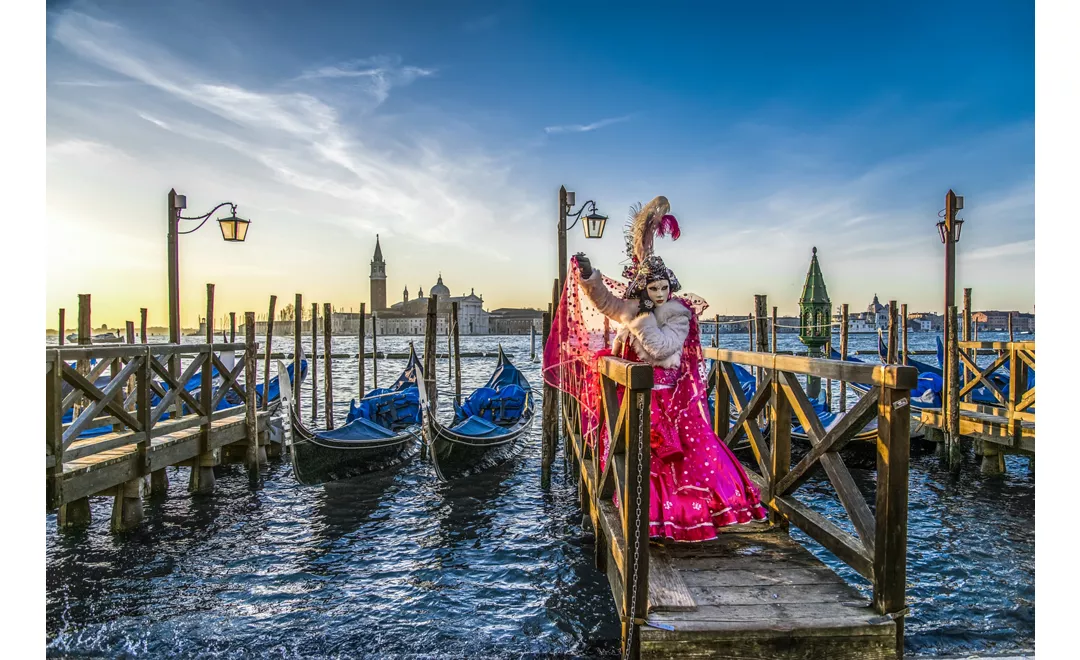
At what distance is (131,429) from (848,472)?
560 cm

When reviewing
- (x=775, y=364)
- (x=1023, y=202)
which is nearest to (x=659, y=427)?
(x=775, y=364)

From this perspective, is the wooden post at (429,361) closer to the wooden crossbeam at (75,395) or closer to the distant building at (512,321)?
the wooden crossbeam at (75,395)

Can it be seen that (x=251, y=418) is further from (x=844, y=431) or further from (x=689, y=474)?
(x=844, y=431)

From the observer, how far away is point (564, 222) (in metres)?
6.73

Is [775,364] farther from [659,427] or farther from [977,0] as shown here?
[977,0]

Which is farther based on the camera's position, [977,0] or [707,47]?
[707,47]

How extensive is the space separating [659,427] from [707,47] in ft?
11.2

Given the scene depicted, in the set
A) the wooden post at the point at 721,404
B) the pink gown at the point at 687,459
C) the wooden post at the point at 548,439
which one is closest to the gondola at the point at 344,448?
the wooden post at the point at 548,439

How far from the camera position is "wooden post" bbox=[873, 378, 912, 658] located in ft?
5.81

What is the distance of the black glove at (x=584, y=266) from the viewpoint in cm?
254

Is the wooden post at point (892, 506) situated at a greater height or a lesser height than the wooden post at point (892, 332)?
lesser

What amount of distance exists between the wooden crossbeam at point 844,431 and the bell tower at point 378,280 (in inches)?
3135

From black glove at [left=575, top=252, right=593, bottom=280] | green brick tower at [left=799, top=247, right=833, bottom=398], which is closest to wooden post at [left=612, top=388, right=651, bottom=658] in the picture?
black glove at [left=575, top=252, right=593, bottom=280]
